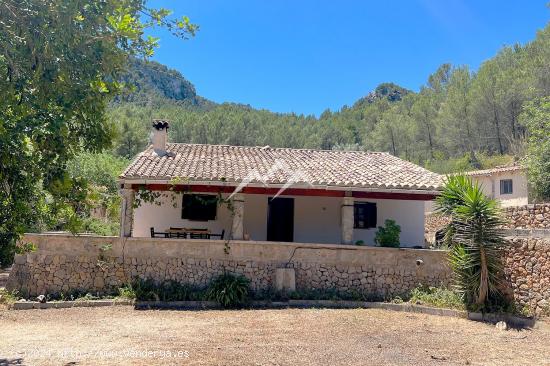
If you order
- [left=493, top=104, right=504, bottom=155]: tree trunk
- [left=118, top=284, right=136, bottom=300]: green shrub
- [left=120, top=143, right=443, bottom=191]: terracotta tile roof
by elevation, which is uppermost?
[left=493, top=104, right=504, bottom=155]: tree trunk

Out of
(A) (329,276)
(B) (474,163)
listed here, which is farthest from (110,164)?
(B) (474,163)

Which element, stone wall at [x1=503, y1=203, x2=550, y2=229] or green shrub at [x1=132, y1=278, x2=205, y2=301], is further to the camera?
stone wall at [x1=503, y1=203, x2=550, y2=229]

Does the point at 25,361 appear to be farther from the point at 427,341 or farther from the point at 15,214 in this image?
the point at 427,341

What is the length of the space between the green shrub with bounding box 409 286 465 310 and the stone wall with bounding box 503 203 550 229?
5.22m

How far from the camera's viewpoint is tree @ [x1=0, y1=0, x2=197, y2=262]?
554cm

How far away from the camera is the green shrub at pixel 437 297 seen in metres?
12.0

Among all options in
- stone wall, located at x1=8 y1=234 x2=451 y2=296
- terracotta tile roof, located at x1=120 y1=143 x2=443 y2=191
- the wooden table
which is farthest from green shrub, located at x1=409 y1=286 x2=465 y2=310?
the wooden table

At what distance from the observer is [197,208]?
16781 mm

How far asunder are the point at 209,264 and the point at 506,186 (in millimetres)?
22109

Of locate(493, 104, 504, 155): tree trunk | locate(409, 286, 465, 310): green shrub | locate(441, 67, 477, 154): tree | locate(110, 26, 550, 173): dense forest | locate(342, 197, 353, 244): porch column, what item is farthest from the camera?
locate(441, 67, 477, 154): tree

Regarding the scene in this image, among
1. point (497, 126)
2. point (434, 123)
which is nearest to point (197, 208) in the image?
point (497, 126)

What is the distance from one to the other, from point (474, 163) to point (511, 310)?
2640cm

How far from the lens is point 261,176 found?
46.7 feet

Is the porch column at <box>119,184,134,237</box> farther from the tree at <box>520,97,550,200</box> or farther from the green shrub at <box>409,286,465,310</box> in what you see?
the tree at <box>520,97,550,200</box>
